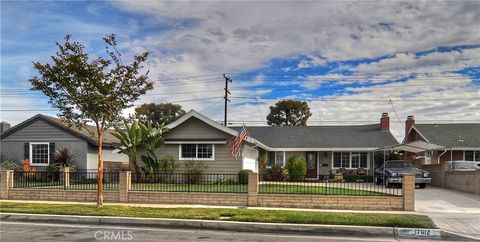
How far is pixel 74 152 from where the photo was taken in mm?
28297

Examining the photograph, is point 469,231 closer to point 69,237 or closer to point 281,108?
point 69,237

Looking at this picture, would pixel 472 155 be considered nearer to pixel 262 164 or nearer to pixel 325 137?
pixel 325 137

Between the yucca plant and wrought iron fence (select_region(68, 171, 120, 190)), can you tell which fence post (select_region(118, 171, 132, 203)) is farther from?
the yucca plant

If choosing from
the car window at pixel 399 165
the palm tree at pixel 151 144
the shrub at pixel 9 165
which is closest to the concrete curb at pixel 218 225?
the palm tree at pixel 151 144

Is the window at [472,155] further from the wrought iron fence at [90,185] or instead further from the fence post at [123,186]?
the wrought iron fence at [90,185]

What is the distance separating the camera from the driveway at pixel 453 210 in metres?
11.8

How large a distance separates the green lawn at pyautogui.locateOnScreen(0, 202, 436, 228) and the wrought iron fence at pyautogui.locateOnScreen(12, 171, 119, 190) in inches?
88.0

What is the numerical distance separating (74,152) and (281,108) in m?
49.7

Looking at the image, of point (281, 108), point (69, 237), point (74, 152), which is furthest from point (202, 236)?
point (281, 108)

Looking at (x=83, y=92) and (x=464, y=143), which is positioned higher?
(x=83, y=92)

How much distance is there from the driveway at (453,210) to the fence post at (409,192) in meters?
0.34

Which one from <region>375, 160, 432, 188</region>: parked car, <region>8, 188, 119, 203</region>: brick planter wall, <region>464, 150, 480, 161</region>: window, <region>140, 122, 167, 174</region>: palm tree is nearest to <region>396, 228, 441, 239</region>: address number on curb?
<region>375, 160, 432, 188</region>: parked car

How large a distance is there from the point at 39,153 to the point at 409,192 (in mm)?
22667

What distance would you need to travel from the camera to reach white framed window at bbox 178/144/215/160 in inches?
1019
